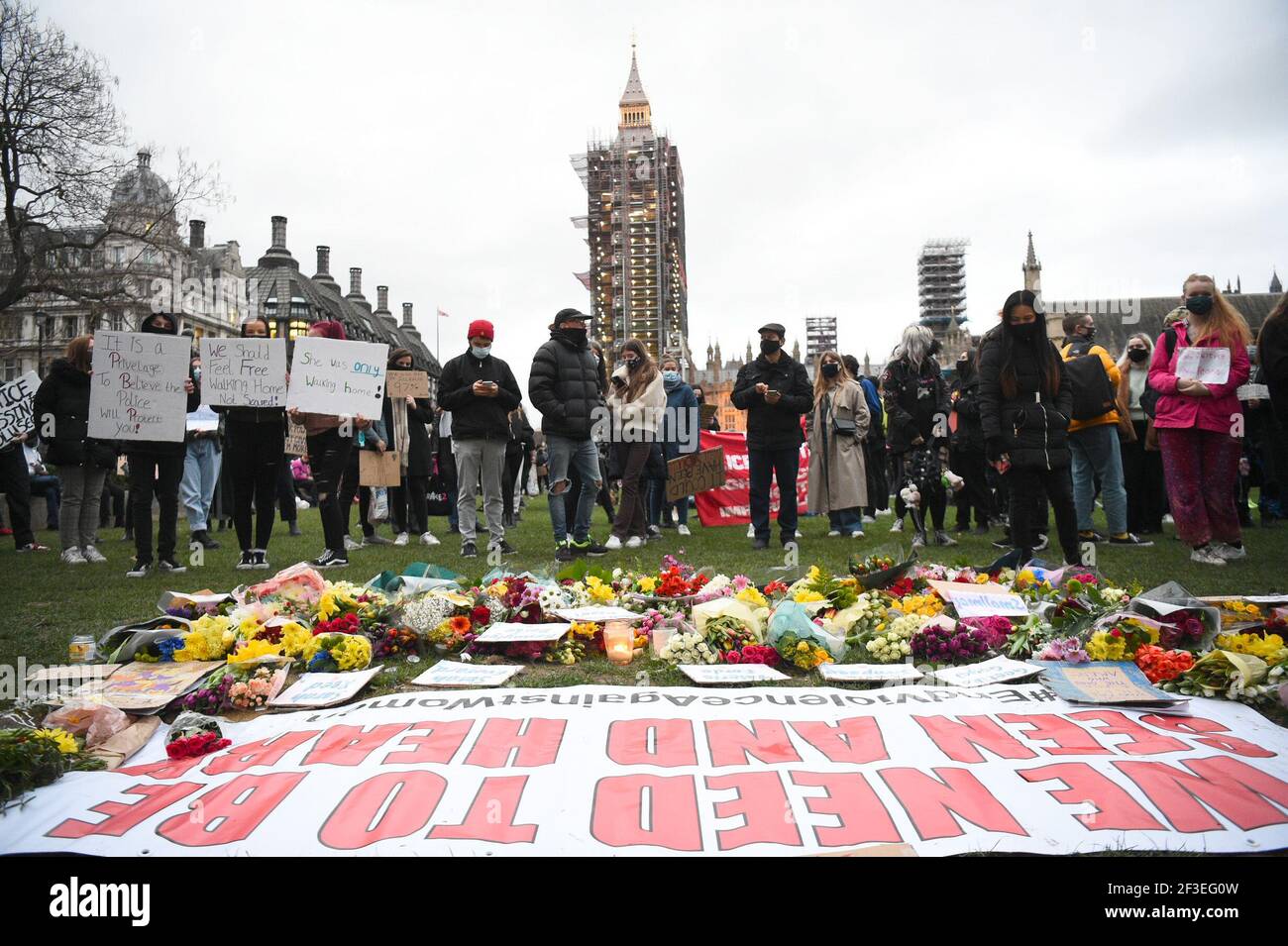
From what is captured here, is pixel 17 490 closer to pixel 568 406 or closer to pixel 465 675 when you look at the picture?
pixel 568 406

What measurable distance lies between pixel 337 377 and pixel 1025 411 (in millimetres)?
5404

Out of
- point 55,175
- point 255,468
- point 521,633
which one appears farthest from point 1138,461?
point 55,175

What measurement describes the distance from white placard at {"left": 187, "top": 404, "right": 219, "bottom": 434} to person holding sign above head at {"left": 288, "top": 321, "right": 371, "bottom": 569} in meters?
2.48

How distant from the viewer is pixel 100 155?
22984mm

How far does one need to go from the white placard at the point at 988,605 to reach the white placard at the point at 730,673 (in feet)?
4.04

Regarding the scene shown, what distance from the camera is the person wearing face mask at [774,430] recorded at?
8305mm

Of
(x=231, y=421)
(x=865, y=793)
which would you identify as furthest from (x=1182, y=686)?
(x=231, y=421)

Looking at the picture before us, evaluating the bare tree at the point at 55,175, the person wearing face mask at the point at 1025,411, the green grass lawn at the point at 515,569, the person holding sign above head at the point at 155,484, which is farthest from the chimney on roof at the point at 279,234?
the person wearing face mask at the point at 1025,411

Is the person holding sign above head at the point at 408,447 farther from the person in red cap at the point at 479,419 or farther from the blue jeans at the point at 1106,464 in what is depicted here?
the blue jeans at the point at 1106,464

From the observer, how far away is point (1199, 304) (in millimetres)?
6676

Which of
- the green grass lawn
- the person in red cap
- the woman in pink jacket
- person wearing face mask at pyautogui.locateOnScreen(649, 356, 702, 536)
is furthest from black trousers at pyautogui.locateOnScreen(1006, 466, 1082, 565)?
person wearing face mask at pyautogui.locateOnScreen(649, 356, 702, 536)

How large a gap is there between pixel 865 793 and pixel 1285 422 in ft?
14.3

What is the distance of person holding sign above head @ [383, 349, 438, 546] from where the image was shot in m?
10.2

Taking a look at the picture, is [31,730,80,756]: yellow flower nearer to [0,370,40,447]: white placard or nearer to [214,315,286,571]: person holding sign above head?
[214,315,286,571]: person holding sign above head
